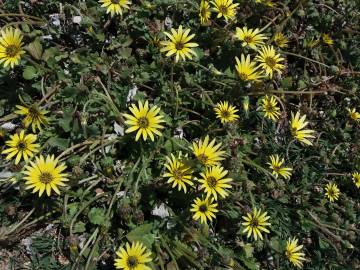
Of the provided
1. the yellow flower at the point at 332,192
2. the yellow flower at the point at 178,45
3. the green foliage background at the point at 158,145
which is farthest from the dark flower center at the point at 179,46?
the yellow flower at the point at 332,192

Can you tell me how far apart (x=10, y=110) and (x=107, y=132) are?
87 centimetres

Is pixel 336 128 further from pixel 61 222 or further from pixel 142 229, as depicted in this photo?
pixel 61 222

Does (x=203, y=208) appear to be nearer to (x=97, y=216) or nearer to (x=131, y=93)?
(x=97, y=216)

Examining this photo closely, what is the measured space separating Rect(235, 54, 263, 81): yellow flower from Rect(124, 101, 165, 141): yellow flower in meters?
0.99

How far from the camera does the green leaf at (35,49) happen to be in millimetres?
3930

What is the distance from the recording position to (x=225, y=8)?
14.6ft

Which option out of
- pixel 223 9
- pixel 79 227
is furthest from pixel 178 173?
pixel 223 9

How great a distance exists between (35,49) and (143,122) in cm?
120

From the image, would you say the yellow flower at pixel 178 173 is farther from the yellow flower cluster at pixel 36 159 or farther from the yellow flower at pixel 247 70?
the yellow flower at pixel 247 70

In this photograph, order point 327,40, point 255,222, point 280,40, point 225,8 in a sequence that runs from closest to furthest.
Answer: point 255,222 < point 225,8 < point 280,40 < point 327,40

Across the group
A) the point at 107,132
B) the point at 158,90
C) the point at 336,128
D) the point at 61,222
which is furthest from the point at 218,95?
the point at 61,222

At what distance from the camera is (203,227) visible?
146 inches

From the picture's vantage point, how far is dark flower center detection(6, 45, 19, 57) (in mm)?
3688

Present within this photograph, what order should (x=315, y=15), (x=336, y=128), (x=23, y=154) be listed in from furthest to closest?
(x=315, y=15) < (x=336, y=128) < (x=23, y=154)
